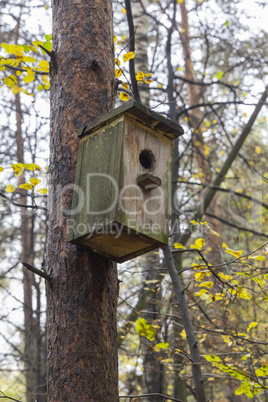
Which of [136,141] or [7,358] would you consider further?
[7,358]

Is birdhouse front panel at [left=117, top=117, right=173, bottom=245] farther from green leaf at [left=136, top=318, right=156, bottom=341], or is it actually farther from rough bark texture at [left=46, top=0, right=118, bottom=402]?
green leaf at [left=136, top=318, right=156, bottom=341]

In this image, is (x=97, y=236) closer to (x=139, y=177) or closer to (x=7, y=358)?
(x=139, y=177)

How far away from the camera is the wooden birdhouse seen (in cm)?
241

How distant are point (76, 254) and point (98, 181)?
38cm

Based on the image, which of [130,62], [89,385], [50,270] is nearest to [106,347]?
[89,385]

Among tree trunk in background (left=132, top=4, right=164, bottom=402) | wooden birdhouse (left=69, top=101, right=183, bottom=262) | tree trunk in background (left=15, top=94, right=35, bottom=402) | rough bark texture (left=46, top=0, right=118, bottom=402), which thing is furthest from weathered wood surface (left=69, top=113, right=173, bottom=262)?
tree trunk in background (left=15, top=94, right=35, bottom=402)

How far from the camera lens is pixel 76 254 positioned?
2.49 metres

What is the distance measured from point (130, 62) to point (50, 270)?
1473 mm

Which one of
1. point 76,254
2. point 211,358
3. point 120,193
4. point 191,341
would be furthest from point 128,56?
point 211,358

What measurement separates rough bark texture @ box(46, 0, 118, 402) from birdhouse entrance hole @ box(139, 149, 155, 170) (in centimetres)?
36

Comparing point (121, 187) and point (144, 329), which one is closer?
point (121, 187)

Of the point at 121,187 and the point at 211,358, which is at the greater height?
the point at 121,187

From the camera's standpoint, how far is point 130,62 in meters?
3.22

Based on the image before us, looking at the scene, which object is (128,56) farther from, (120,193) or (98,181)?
(120,193)
